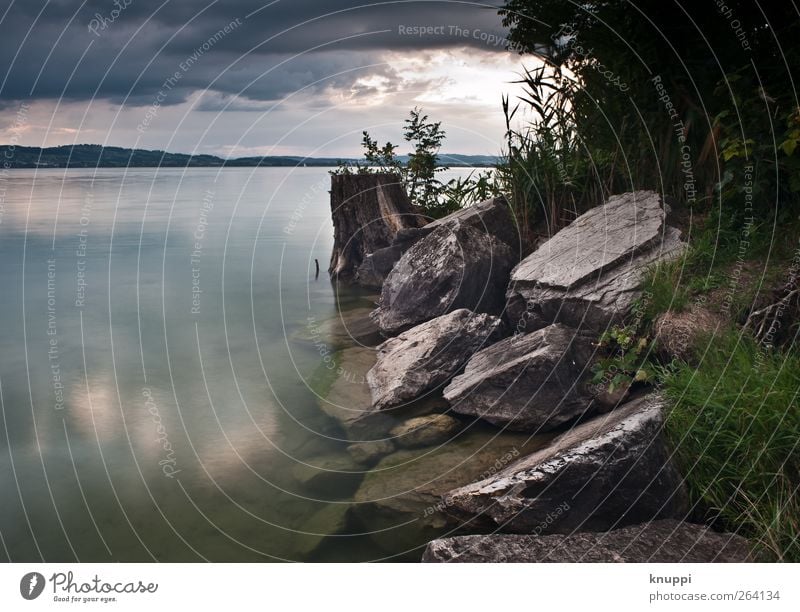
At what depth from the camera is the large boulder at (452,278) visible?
6797mm

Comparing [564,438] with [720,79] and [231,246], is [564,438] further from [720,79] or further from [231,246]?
[231,246]

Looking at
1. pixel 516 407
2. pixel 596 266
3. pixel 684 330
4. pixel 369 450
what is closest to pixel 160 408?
pixel 369 450

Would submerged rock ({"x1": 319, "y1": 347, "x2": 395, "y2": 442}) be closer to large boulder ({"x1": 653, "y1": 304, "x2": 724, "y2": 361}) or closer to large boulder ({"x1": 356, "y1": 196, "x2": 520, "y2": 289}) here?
large boulder ({"x1": 356, "y1": 196, "x2": 520, "y2": 289})

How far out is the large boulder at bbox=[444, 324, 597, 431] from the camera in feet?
15.1

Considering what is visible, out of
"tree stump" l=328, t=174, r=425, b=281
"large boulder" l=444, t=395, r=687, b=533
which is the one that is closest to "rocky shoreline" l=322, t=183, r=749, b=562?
"large boulder" l=444, t=395, r=687, b=533

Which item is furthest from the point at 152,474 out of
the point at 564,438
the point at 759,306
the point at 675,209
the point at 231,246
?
the point at 231,246

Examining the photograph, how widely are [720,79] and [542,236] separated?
9.09 ft

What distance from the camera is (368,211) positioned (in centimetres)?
990

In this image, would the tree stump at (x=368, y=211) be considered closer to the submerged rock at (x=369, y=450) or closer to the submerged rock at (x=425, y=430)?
the submerged rock at (x=425, y=430)

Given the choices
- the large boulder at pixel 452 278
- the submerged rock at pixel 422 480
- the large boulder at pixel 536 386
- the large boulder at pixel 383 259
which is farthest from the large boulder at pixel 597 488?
the large boulder at pixel 383 259

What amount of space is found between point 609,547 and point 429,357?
270 cm

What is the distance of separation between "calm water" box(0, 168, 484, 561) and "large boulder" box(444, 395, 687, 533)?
0.73m
